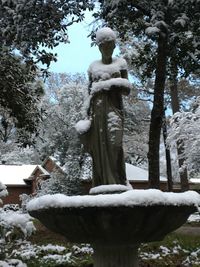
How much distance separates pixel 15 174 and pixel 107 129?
43.0 meters

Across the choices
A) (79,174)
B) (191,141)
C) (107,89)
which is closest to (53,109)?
(79,174)

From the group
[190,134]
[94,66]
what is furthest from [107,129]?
[190,134]

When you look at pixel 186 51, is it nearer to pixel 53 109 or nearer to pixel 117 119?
pixel 117 119

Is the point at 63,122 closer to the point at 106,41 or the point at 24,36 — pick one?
the point at 24,36

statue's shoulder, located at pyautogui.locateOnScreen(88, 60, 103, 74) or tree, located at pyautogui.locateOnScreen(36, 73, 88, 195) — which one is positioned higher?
tree, located at pyautogui.locateOnScreen(36, 73, 88, 195)

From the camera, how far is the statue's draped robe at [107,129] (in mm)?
7062

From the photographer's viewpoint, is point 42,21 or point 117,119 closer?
point 117,119

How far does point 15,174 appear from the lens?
49.3m

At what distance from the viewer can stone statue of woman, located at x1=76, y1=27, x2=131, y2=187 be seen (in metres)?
7.07

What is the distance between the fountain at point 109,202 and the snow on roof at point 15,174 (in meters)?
40.9

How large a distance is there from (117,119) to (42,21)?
906 centimetres

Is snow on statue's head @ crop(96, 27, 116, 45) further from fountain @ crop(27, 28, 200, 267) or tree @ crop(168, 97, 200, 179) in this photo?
tree @ crop(168, 97, 200, 179)

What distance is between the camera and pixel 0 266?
675cm

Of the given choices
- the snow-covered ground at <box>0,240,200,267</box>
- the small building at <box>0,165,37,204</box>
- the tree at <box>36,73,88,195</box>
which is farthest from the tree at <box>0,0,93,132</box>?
the small building at <box>0,165,37,204</box>
